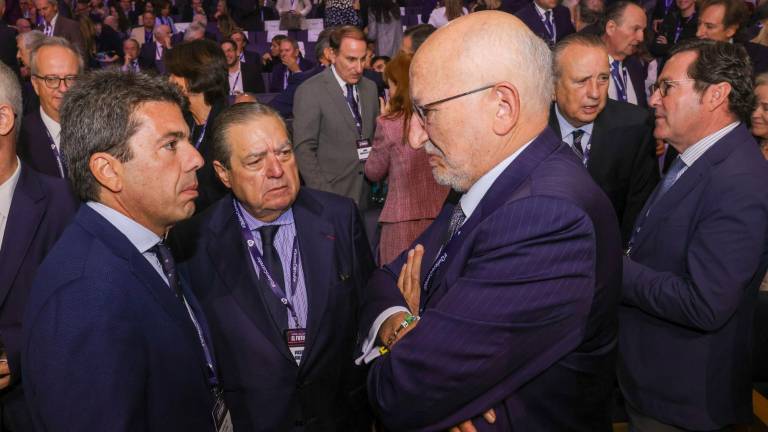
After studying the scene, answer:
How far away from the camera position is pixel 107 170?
1.62 metres

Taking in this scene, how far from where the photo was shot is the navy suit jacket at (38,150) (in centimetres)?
335

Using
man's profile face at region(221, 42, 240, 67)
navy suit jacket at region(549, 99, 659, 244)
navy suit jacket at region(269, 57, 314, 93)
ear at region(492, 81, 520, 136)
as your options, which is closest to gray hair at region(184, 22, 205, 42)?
man's profile face at region(221, 42, 240, 67)

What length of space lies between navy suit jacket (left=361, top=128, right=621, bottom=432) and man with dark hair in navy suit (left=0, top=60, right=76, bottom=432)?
4.80 feet

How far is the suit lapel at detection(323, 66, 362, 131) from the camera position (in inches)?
185

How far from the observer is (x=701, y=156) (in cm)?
215

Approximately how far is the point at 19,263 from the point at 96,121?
2.88 ft

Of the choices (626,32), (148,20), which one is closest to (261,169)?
(626,32)

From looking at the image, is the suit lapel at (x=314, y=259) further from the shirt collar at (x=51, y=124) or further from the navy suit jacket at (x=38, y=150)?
the shirt collar at (x=51, y=124)

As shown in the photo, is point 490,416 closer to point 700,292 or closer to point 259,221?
point 700,292

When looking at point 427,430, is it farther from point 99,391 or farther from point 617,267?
point 99,391

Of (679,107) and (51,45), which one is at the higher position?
(51,45)

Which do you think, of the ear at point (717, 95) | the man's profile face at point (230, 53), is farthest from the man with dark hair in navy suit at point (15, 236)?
the man's profile face at point (230, 53)

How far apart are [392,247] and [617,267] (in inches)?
92.6

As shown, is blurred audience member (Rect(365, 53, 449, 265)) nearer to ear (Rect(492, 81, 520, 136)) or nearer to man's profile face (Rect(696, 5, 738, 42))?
ear (Rect(492, 81, 520, 136))
